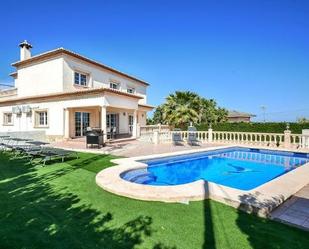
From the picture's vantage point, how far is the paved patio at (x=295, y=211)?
4441 mm

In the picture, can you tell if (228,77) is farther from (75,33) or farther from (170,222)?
(170,222)

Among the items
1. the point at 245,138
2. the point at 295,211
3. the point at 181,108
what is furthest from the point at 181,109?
the point at 295,211

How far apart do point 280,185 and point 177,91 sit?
2133 cm

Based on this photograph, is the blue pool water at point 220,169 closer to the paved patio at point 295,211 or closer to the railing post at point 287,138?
the railing post at point 287,138

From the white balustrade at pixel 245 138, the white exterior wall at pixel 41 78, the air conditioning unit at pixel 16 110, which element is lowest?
the white balustrade at pixel 245 138

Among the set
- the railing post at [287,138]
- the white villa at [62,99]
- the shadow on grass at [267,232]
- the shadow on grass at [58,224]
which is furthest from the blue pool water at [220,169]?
the white villa at [62,99]

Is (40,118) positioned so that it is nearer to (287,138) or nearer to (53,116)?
(53,116)

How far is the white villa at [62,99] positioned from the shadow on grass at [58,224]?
1188cm

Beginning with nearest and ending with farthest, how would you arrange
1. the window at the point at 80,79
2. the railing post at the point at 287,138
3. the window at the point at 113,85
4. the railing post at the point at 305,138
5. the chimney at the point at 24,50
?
the railing post at the point at 305,138 < the railing post at the point at 287,138 < the window at the point at 80,79 < the chimney at the point at 24,50 < the window at the point at 113,85

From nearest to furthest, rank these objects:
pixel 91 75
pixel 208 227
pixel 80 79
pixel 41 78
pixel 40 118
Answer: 1. pixel 208 227
2. pixel 40 118
3. pixel 41 78
4. pixel 80 79
5. pixel 91 75

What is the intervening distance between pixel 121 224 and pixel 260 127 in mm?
22015

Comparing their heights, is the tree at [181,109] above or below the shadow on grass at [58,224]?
above

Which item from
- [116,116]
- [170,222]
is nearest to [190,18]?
[116,116]

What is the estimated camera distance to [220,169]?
1192 centimetres
